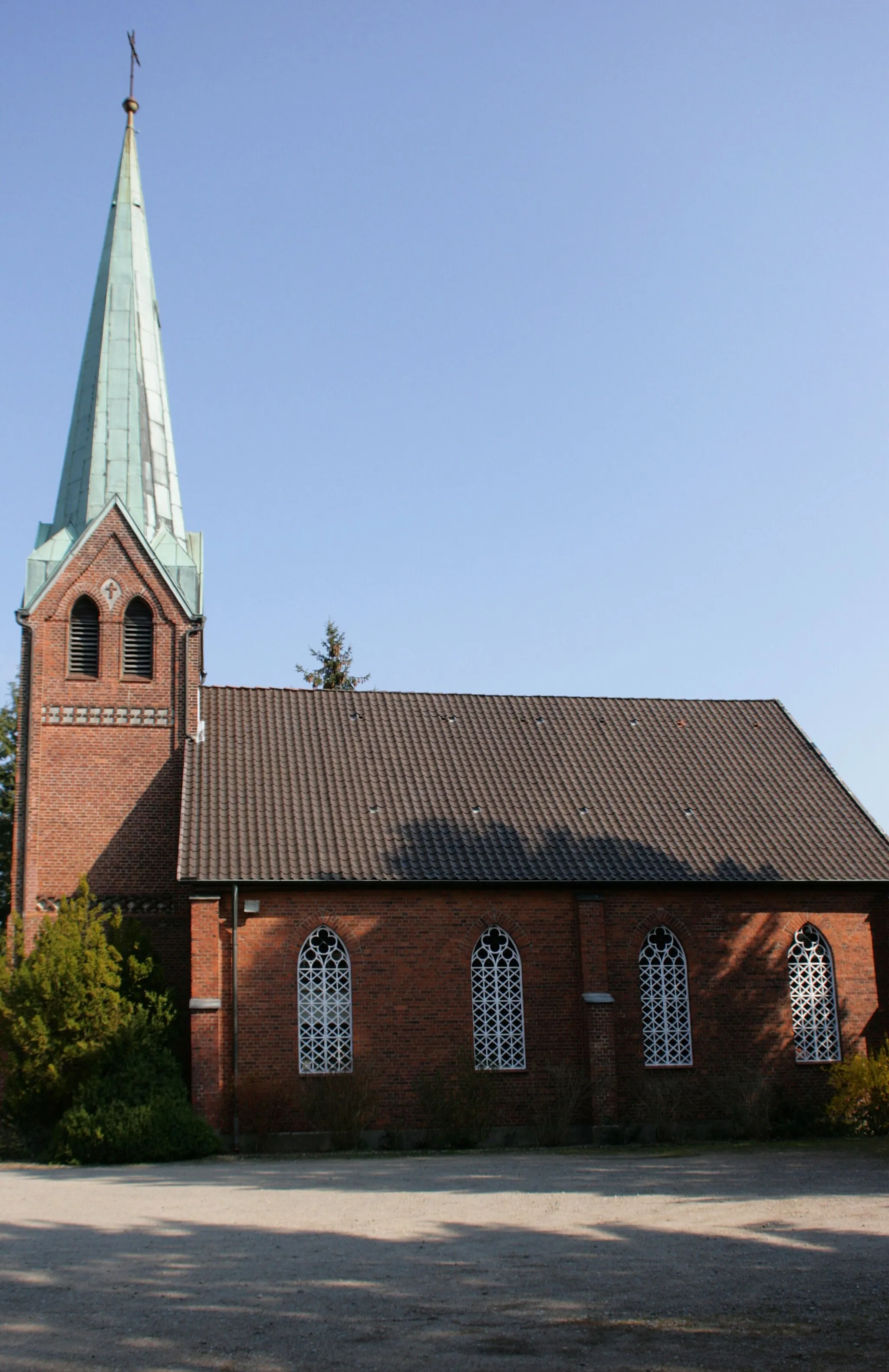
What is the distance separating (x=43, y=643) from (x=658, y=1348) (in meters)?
20.8

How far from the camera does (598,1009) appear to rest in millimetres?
23344

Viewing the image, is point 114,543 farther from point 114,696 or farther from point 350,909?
point 350,909

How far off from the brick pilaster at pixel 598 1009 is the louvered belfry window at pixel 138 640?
10058 millimetres

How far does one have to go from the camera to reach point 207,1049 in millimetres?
21609

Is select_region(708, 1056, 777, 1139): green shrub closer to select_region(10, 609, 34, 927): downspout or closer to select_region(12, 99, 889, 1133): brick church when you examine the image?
select_region(12, 99, 889, 1133): brick church

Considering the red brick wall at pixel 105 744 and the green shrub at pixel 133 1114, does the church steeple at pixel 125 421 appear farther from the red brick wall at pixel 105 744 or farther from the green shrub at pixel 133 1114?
the green shrub at pixel 133 1114

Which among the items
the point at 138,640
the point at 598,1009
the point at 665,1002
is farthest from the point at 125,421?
the point at 665,1002

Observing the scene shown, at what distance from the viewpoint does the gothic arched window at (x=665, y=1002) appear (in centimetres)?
2400

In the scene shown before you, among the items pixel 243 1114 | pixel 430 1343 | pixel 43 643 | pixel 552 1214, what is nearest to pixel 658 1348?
pixel 430 1343

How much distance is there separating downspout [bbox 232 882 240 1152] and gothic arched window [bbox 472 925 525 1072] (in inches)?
172

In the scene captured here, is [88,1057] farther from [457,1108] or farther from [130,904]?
[457,1108]

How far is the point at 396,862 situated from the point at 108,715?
6.75 m

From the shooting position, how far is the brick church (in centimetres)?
2289

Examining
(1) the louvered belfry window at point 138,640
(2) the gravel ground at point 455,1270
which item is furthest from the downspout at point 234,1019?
(1) the louvered belfry window at point 138,640
